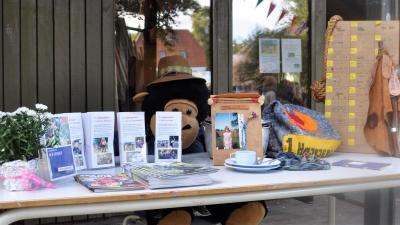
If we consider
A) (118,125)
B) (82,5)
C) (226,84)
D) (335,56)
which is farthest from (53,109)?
(335,56)

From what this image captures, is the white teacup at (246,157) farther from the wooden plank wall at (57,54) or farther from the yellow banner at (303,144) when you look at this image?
the wooden plank wall at (57,54)

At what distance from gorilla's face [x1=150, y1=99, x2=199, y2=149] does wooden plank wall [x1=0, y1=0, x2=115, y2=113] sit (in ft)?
5.60

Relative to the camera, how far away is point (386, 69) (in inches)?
105

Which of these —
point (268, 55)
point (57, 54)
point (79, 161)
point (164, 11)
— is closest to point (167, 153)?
point (79, 161)

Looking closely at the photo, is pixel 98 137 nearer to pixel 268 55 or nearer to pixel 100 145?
pixel 100 145

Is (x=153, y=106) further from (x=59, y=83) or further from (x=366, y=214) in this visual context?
(x=59, y=83)

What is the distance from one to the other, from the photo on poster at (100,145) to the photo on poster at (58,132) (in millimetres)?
150

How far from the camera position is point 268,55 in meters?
5.24

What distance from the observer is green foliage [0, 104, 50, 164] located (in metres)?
1.77

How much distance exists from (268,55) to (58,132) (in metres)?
3.55

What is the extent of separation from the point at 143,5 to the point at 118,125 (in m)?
2.72

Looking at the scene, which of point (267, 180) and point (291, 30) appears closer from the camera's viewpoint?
point (267, 180)

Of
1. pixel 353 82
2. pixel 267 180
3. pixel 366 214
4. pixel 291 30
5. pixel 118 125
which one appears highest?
pixel 291 30

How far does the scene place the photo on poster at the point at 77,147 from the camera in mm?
2117
